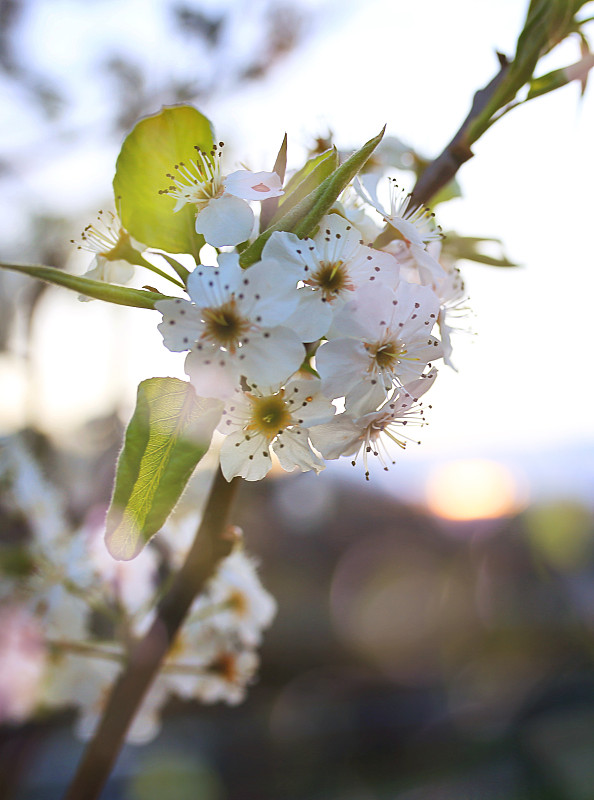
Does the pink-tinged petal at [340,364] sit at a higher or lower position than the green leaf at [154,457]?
higher

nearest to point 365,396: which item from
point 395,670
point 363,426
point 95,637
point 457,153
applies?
point 363,426

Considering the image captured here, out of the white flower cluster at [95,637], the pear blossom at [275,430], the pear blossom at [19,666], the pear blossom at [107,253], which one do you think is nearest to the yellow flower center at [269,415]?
the pear blossom at [275,430]

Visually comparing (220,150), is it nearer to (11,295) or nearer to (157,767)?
(11,295)

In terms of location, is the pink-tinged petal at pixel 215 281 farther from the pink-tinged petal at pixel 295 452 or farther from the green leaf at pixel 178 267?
the pink-tinged petal at pixel 295 452

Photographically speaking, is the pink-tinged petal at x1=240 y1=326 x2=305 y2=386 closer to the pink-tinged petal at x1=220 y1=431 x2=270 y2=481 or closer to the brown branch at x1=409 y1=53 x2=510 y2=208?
the pink-tinged petal at x1=220 y1=431 x2=270 y2=481


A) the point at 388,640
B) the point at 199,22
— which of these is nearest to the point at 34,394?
the point at 199,22

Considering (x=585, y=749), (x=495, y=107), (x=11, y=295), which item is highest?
(x=495, y=107)

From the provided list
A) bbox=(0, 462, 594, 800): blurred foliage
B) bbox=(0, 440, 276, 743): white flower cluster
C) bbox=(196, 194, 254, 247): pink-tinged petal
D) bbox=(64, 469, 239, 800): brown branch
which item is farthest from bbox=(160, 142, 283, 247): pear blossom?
bbox=(0, 462, 594, 800): blurred foliage
